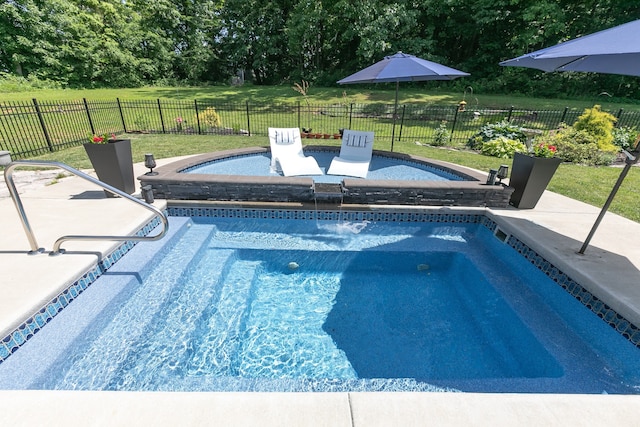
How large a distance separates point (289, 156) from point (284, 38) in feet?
91.3

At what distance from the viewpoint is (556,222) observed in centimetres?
443

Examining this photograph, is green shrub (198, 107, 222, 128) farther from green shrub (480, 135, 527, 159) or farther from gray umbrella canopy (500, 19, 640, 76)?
gray umbrella canopy (500, 19, 640, 76)

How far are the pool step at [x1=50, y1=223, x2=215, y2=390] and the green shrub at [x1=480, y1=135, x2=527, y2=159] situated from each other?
8.94 metres

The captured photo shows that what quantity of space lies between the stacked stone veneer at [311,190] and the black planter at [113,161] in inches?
11.6

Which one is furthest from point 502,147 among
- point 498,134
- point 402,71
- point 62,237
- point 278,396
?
point 62,237

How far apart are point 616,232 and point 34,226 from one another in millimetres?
7830

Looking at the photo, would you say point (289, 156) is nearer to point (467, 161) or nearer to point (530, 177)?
point (467, 161)

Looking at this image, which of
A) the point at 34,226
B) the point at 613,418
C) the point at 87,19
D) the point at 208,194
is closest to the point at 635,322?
the point at 613,418

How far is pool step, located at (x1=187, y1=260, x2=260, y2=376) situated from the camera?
2.68 meters

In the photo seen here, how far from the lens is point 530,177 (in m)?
4.76

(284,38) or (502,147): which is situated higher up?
(284,38)

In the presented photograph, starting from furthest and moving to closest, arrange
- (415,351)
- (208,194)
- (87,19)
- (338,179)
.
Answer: (87,19) < (338,179) < (208,194) < (415,351)

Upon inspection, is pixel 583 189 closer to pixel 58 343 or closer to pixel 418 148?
pixel 418 148

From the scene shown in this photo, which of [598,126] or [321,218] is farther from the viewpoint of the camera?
[598,126]
